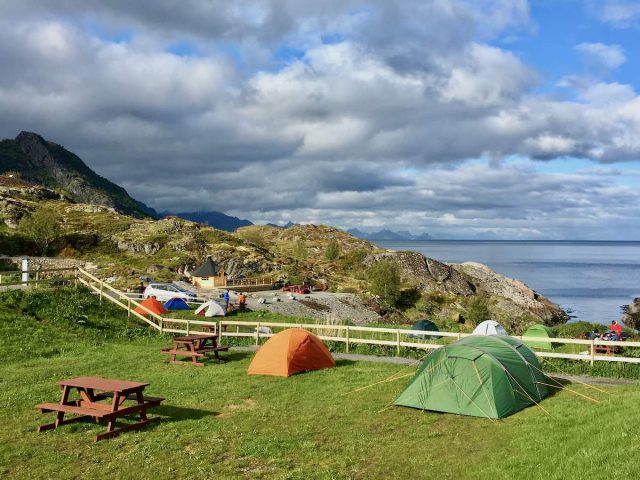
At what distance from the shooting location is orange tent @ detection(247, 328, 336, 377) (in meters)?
19.1

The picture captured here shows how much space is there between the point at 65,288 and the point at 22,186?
9563cm

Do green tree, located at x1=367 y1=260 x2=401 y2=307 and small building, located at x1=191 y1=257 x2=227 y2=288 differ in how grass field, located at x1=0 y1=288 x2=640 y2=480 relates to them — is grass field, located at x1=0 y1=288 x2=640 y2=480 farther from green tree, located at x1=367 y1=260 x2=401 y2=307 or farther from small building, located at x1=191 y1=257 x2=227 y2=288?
green tree, located at x1=367 y1=260 x2=401 y2=307

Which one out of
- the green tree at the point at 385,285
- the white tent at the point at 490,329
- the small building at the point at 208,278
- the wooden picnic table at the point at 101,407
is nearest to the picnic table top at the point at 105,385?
the wooden picnic table at the point at 101,407

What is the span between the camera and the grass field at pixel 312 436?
971 cm

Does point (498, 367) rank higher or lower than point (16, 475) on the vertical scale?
higher

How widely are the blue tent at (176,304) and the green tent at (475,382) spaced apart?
27.7 meters

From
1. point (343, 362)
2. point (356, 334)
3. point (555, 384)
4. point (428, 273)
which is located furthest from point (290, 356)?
point (428, 273)

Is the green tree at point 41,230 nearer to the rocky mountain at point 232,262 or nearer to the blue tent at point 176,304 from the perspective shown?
the rocky mountain at point 232,262

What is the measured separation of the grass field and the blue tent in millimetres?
20190

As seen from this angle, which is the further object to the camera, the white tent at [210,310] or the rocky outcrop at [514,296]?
the rocky outcrop at [514,296]

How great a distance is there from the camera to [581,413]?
41.4 ft

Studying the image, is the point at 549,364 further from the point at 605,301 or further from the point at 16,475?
the point at 605,301

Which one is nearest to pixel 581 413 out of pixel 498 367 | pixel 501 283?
pixel 498 367

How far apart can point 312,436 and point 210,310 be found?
84.0 feet
